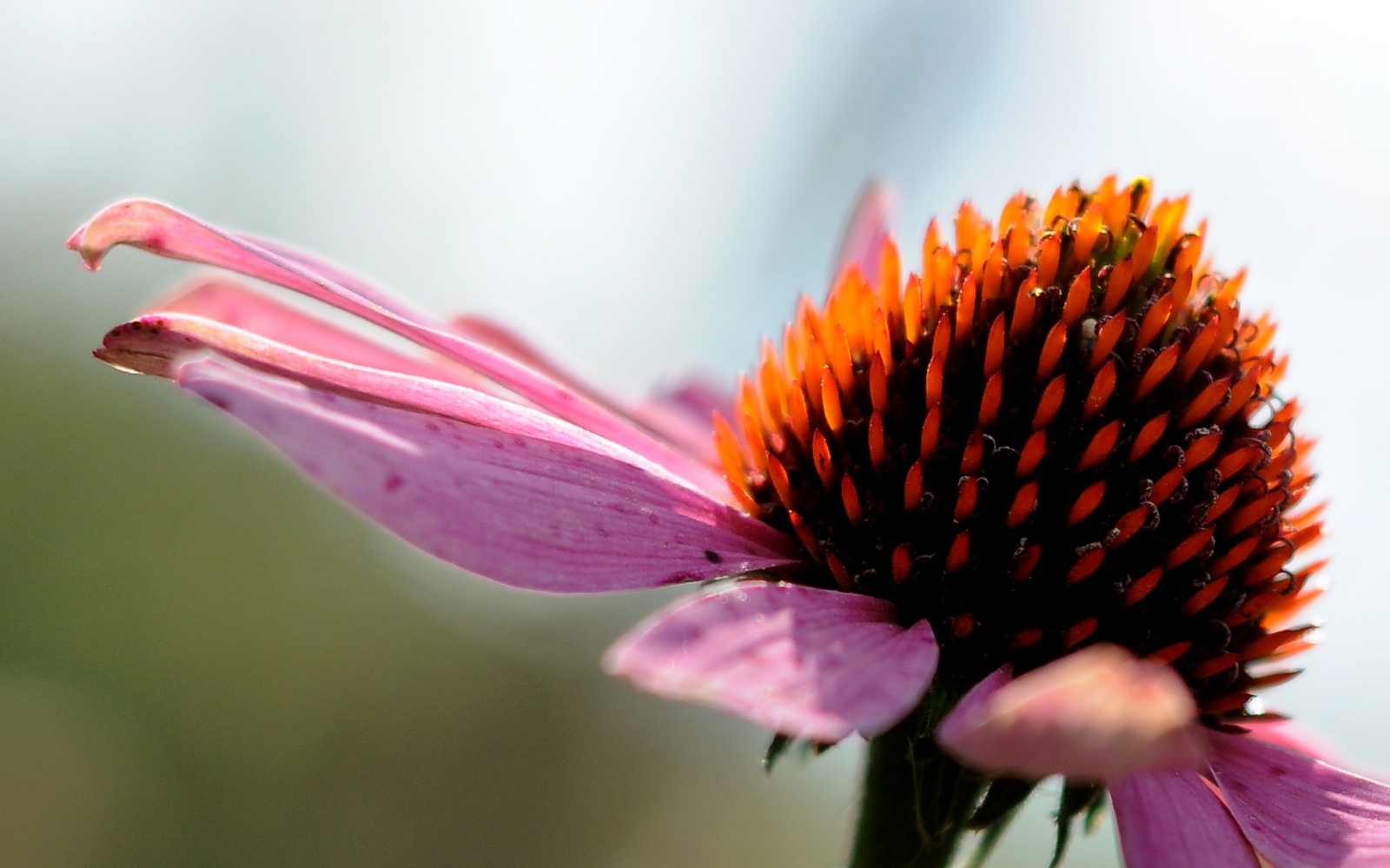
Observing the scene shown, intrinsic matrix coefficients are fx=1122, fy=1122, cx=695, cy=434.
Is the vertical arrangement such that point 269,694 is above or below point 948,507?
below

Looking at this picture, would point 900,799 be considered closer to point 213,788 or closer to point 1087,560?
point 1087,560

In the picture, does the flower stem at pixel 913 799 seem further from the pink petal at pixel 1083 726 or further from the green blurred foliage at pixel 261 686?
the green blurred foliage at pixel 261 686

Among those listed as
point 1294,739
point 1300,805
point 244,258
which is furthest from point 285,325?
point 1294,739

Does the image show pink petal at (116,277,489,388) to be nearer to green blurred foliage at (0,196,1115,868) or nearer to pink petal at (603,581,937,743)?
pink petal at (603,581,937,743)

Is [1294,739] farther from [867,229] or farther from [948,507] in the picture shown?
[867,229]

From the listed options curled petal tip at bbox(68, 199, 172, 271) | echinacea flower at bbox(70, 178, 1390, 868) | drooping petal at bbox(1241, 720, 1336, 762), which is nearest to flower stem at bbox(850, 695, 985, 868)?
echinacea flower at bbox(70, 178, 1390, 868)

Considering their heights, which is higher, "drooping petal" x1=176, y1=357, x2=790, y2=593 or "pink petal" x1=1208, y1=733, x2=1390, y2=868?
"drooping petal" x1=176, y1=357, x2=790, y2=593

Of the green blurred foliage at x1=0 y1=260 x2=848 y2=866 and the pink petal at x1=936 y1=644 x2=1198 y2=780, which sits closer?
the pink petal at x1=936 y1=644 x2=1198 y2=780
